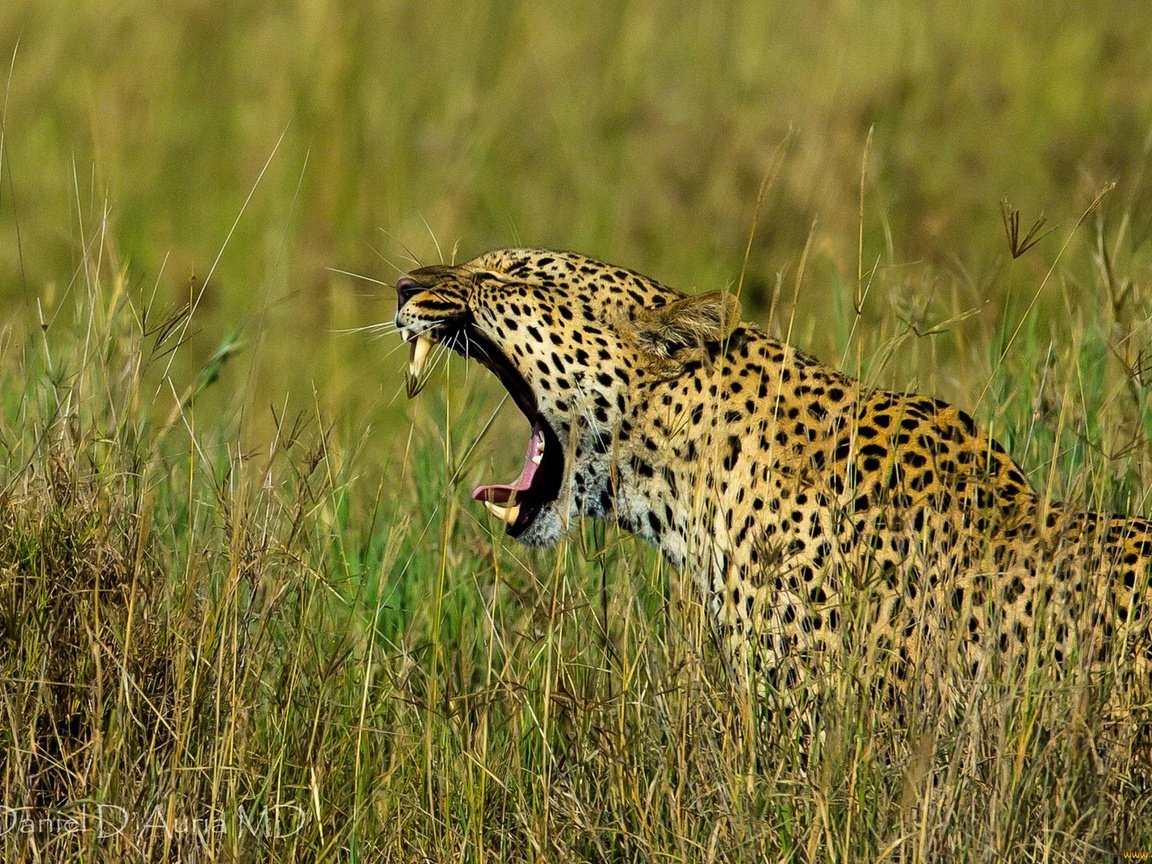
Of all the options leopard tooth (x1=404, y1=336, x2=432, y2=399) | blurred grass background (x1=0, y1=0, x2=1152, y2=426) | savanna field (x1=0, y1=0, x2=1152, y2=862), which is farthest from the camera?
blurred grass background (x1=0, y1=0, x2=1152, y2=426)

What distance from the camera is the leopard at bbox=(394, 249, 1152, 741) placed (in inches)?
158

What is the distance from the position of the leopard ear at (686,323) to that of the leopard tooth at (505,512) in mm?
532

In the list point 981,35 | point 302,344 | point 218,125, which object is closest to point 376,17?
point 218,125

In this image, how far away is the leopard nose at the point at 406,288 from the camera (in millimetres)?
4953

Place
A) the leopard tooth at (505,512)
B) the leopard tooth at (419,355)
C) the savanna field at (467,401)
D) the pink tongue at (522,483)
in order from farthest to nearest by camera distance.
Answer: the pink tongue at (522,483) < the leopard tooth at (505,512) < the leopard tooth at (419,355) < the savanna field at (467,401)

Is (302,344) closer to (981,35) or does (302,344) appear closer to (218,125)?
(218,125)

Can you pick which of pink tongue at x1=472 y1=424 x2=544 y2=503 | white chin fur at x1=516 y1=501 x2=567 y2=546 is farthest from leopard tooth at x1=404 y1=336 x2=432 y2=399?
white chin fur at x1=516 y1=501 x2=567 y2=546

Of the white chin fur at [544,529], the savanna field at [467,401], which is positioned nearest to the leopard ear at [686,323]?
the savanna field at [467,401]

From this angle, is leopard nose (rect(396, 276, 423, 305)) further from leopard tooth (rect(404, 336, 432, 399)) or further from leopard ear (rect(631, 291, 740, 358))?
leopard ear (rect(631, 291, 740, 358))

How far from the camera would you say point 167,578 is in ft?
14.2

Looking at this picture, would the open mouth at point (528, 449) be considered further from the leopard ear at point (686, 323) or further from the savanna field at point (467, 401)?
the leopard ear at point (686, 323)

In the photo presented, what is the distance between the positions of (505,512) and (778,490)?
70cm

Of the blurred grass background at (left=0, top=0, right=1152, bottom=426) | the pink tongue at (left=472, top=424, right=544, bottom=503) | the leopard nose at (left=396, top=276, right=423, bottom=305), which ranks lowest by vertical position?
the pink tongue at (left=472, top=424, right=544, bottom=503)

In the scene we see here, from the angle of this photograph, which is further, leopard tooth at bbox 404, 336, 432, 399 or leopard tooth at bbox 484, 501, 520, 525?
leopard tooth at bbox 484, 501, 520, 525
